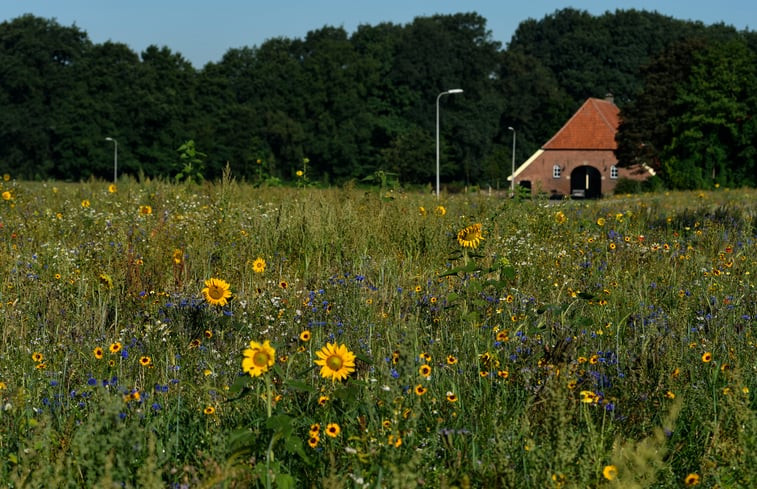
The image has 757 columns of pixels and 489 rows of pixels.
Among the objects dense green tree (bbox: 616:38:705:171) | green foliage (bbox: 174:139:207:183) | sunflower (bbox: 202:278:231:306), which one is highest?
dense green tree (bbox: 616:38:705:171)

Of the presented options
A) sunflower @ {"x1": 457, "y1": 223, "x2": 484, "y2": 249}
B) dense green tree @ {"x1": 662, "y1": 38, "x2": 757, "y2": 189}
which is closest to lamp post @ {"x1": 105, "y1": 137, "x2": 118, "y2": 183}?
dense green tree @ {"x1": 662, "y1": 38, "x2": 757, "y2": 189}

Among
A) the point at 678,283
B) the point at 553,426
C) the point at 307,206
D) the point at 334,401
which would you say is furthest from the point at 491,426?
the point at 307,206

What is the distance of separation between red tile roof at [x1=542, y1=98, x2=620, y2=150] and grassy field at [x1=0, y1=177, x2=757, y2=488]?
5910 centimetres

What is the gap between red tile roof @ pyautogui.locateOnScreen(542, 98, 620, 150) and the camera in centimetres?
6675

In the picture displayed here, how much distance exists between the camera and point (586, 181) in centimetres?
7025

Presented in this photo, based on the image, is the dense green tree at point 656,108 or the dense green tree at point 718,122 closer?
the dense green tree at point 718,122

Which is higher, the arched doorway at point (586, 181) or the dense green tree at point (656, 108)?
the dense green tree at point (656, 108)

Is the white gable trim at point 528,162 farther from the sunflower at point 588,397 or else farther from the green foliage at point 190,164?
the sunflower at point 588,397

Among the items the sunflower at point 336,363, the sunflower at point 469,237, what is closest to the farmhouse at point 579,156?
the sunflower at point 469,237

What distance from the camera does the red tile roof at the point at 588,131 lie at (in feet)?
219

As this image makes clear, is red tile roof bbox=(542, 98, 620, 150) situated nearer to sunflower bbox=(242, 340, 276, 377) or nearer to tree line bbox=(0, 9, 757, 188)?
tree line bbox=(0, 9, 757, 188)

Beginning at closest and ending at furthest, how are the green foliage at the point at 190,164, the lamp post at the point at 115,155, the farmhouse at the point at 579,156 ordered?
the green foliage at the point at 190,164 → the lamp post at the point at 115,155 → the farmhouse at the point at 579,156

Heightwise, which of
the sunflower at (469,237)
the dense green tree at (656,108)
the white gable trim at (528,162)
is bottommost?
the sunflower at (469,237)

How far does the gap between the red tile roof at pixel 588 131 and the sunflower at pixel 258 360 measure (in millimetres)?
65623
